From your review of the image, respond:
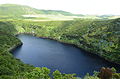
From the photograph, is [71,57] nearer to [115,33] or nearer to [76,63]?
[76,63]

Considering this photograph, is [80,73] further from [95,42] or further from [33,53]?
[95,42]

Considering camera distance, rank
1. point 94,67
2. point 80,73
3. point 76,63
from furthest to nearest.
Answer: point 76,63 < point 94,67 < point 80,73

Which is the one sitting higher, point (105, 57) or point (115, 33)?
point (115, 33)

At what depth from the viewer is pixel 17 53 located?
536 feet

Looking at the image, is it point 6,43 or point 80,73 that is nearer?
point 80,73

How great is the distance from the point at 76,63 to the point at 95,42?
206ft

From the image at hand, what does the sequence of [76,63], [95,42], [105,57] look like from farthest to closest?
[95,42]
[105,57]
[76,63]

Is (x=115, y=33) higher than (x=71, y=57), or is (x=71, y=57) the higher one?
(x=115, y=33)

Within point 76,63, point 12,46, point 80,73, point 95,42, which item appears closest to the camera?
point 80,73

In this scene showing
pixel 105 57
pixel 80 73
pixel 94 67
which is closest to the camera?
pixel 80 73

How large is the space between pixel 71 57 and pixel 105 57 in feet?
93.2

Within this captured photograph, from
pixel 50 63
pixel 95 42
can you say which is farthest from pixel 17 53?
pixel 95 42

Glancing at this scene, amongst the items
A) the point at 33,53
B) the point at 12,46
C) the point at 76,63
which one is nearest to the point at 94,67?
the point at 76,63

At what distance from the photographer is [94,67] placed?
425ft
